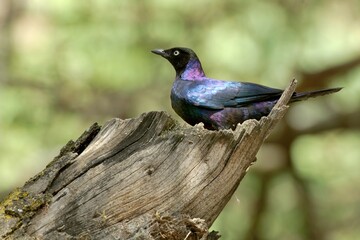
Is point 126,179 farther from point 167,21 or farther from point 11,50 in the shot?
point 11,50

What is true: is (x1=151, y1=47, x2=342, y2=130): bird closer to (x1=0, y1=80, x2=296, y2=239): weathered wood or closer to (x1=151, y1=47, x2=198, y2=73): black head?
(x1=151, y1=47, x2=198, y2=73): black head

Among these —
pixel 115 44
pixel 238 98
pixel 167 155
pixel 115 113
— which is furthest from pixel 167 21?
pixel 167 155

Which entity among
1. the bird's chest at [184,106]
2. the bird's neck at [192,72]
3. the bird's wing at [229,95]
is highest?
the bird's neck at [192,72]

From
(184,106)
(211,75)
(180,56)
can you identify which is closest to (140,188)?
(184,106)

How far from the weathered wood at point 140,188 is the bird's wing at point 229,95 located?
1.03 meters

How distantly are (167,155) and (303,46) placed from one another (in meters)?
6.63

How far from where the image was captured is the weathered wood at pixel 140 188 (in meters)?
4.23

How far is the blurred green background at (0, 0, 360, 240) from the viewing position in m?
10.3

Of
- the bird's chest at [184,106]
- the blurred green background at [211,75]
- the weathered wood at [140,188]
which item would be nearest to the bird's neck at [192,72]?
the bird's chest at [184,106]

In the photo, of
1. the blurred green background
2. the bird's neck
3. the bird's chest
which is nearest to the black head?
the bird's neck

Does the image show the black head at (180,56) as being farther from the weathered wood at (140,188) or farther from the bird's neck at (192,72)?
the weathered wood at (140,188)

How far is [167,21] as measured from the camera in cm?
1110

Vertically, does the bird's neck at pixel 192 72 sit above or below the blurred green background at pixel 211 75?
below

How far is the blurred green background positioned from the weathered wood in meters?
5.82
